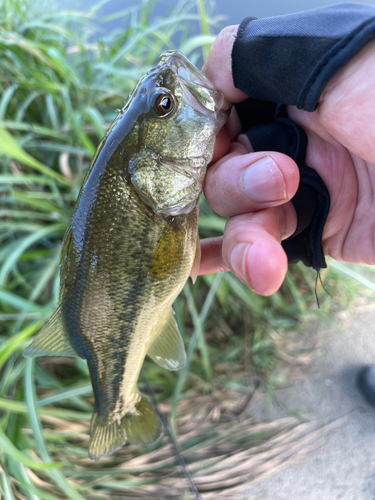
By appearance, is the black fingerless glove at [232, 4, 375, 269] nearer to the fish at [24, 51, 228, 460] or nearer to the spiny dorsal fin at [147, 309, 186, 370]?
the fish at [24, 51, 228, 460]

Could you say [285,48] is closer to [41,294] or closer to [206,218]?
[206,218]

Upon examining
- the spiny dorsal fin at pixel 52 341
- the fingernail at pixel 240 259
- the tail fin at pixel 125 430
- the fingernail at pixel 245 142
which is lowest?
the tail fin at pixel 125 430

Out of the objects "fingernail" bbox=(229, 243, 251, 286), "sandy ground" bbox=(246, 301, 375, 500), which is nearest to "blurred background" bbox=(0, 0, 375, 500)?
"sandy ground" bbox=(246, 301, 375, 500)

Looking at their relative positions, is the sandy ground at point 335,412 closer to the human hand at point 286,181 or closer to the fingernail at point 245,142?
the human hand at point 286,181

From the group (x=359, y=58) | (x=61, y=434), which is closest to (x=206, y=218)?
(x=359, y=58)

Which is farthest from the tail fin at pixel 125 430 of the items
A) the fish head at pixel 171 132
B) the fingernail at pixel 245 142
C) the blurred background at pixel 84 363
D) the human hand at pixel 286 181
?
the fingernail at pixel 245 142

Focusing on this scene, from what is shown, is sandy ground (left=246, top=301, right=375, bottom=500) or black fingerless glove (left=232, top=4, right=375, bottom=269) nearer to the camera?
black fingerless glove (left=232, top=4, right=375, bottom=269)

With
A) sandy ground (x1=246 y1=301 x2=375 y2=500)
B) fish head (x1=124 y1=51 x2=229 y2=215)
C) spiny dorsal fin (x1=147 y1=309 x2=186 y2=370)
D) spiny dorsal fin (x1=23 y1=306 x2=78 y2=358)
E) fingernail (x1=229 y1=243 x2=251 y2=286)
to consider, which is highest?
fish head (x1=124 y1=51 x2=229 y2=215)
